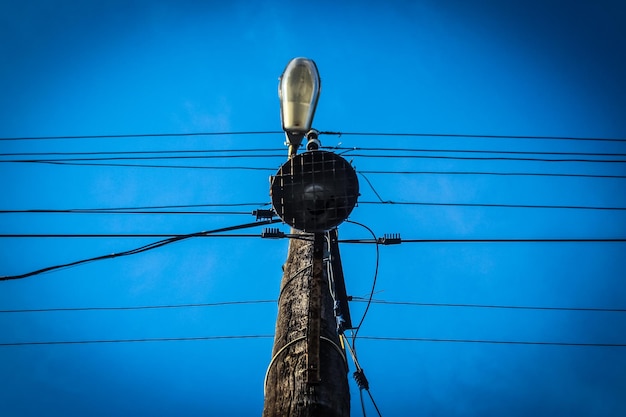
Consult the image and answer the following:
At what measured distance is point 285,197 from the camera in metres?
2.30

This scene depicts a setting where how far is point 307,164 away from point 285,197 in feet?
0.78

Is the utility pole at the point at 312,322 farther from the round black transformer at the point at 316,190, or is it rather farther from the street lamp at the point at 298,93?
the street lamp at the point at 298,93

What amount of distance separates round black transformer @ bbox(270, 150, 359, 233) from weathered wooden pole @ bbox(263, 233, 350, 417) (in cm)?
15

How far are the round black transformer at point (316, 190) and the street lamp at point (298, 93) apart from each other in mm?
842

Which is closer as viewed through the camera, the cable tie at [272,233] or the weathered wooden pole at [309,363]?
the weathered wooden pole at [309,363]

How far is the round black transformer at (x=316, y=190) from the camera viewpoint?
2270mm

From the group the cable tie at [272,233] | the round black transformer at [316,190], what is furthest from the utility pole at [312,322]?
the cable tie at [272,233]

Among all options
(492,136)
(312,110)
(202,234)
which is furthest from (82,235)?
(492,136)

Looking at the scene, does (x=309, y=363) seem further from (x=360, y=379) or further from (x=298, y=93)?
(x=298, y=93)

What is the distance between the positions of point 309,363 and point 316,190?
3.29 feet

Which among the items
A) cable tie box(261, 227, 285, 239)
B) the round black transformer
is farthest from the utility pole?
cable tie box(261, 227, 285, 239)

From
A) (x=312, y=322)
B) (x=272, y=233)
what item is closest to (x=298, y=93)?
(x=272, y=233)

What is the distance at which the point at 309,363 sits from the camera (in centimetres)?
220

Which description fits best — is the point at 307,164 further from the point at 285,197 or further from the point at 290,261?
the point at 290,261
